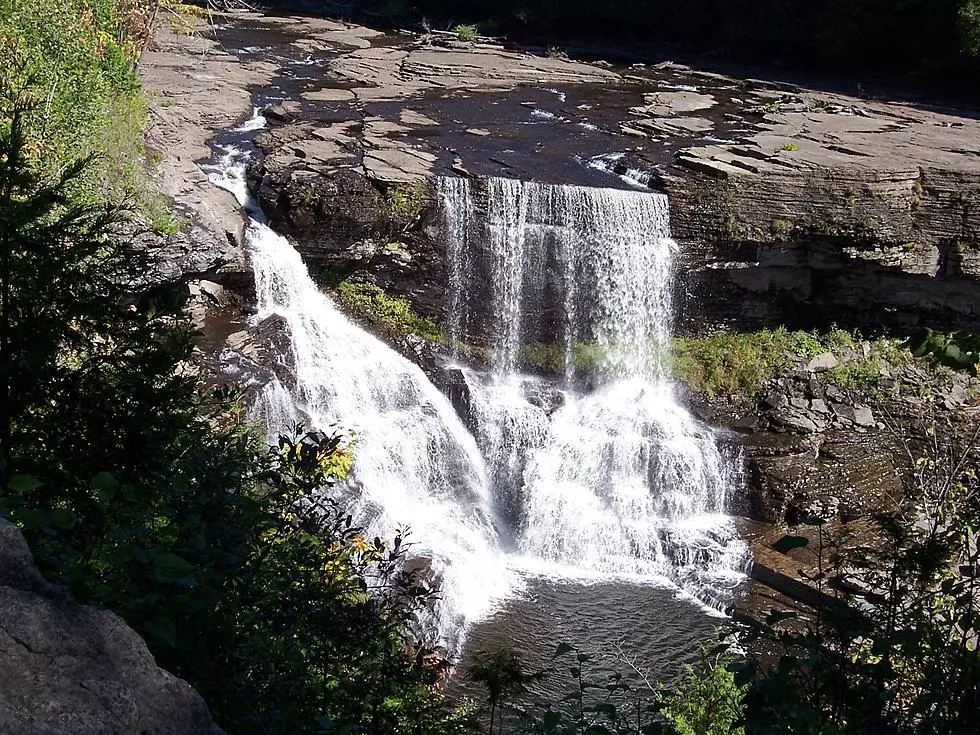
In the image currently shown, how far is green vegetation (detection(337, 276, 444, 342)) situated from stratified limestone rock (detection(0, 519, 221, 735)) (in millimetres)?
9636

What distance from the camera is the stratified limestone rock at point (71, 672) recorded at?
7.46 ft

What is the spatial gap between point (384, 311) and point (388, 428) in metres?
2.05

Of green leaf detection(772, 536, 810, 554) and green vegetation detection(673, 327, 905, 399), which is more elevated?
green leaf detection(772, 536, 810, 554)

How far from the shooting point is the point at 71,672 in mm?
2385

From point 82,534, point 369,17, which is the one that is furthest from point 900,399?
point 369,17

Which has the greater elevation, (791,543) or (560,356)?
(791,543)

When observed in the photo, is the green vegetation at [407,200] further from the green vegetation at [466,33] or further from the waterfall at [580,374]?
the green vegetation at [466,33]

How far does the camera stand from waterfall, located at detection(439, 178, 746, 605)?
11.2 m

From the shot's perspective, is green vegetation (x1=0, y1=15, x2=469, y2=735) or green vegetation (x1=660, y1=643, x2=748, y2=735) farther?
green vegetation (x1=660, y1=643, x2=748, y2=735)

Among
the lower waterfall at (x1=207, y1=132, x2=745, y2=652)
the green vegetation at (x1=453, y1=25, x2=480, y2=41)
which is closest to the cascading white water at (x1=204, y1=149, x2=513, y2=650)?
the lower waterfall at (x1=207, y1=132, x2=745, y2=652)

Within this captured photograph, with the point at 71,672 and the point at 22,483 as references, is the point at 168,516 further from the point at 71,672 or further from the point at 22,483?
the point at 71,672

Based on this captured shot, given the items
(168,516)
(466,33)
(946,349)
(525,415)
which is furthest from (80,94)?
(466,33)

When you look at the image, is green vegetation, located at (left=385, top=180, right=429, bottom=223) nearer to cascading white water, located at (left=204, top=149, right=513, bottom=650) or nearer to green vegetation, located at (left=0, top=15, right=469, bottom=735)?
cascading white water, located at (left=204, top=149, right=513, bottom=650)

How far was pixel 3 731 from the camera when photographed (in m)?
2.16
